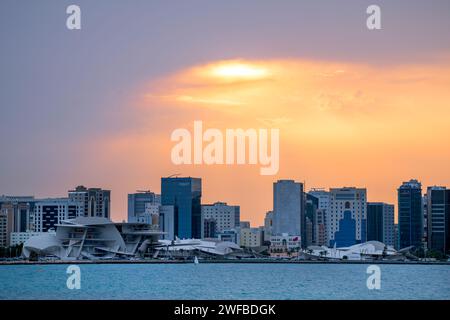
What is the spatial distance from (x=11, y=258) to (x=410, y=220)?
31.7 m

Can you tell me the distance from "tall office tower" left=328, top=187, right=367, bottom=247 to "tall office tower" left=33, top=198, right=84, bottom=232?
2090 centimetres

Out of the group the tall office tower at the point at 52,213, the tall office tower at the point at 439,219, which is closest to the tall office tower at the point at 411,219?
the tall office tower at the point at 439,219

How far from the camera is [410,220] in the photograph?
80.2 m

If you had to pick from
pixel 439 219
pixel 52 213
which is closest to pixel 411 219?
pixel 439 219

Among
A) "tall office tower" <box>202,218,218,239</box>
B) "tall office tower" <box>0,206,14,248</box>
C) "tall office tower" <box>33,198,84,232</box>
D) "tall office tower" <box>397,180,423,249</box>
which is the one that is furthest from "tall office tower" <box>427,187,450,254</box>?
"tall office tower" <box>0,206,14,248</box>

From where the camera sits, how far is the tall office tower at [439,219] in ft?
243

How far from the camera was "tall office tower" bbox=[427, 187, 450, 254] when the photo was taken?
74.1 metres

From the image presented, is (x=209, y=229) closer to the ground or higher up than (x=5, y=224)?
closer to the ground

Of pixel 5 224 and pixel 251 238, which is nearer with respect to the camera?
pixel 5 224

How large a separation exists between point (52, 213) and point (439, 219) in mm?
28166

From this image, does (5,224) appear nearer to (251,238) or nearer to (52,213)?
(52,213)

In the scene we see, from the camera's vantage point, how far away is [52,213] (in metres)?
78.6

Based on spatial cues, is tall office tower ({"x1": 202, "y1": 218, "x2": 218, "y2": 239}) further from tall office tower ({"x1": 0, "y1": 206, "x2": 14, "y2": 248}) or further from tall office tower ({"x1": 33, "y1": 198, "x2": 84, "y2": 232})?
tall office tower ({"x1": 0, "y1": 206, "x2": 14, "y2": 248})
